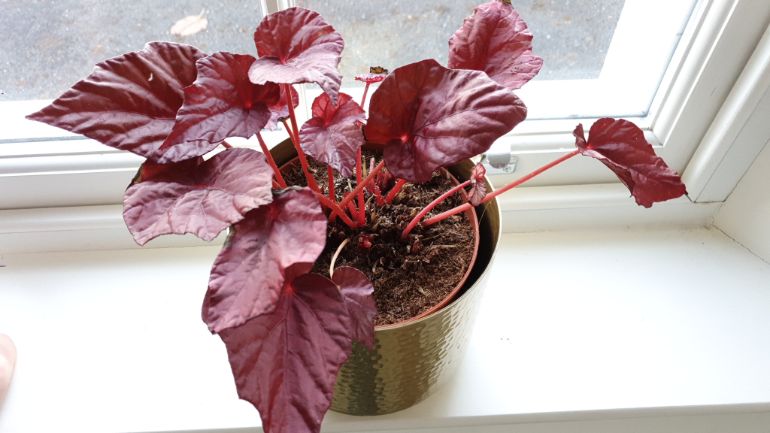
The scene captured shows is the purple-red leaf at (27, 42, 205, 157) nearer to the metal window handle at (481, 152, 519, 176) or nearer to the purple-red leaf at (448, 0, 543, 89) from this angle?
the purple-red leaf at (448, 0, 543, 89)

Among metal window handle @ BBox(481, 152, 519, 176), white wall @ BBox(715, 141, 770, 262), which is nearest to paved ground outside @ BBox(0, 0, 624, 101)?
metal window handle @ BBox(481, 152, 519, 176)

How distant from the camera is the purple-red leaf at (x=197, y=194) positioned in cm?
41

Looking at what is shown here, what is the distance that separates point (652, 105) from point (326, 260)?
556 mm

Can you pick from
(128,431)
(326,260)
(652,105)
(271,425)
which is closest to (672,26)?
(652,105)

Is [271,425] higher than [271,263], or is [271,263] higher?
[271,263]

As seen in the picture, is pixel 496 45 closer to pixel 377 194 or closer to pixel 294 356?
pixel 377 194

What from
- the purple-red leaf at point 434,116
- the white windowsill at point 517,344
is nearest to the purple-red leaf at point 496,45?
the purple-red leaf at point 434,116

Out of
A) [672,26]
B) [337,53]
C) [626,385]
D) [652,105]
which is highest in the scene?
[337,53]

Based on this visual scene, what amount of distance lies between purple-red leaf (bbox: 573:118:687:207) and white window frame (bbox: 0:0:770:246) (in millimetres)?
288

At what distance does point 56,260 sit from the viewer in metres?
0.88

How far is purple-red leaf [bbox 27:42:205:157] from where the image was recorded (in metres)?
0.43

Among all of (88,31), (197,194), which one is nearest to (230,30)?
(88,31)

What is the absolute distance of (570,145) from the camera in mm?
828

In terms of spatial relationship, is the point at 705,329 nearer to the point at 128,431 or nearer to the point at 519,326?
the point at 519,326
